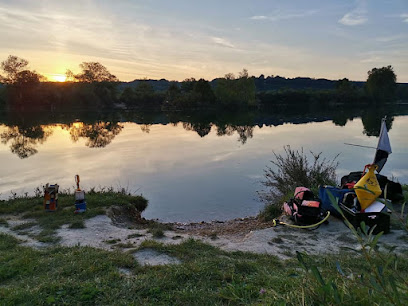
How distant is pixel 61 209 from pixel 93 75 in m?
72.0

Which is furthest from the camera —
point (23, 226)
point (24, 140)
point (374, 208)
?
point (24, 140)

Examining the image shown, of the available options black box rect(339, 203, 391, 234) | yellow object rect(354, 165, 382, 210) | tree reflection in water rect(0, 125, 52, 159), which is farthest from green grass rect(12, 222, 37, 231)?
tree reflection in water rect(0, 125, 52, 159)

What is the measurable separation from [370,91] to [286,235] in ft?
295

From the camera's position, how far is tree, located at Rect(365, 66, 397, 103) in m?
84.0

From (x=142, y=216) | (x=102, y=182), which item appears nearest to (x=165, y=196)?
(x=142, y=216)

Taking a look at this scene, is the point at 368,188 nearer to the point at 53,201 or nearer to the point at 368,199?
the point at 368,199

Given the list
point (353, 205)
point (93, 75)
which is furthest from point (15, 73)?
point (353, 205)

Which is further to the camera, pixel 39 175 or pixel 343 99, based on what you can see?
pixel 343 99

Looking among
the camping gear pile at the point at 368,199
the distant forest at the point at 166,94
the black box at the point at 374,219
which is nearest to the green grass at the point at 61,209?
the camping gear pile at the point at 368,199

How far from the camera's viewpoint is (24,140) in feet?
85.9

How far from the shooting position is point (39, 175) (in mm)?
14742

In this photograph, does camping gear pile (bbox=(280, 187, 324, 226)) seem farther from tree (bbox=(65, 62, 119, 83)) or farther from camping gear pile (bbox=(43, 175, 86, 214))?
tree (bbox=(65, 62, 119, 83))

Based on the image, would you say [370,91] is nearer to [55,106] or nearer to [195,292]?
[55,106]

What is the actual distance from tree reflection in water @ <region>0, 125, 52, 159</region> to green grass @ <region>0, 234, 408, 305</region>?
17314 millimetres
